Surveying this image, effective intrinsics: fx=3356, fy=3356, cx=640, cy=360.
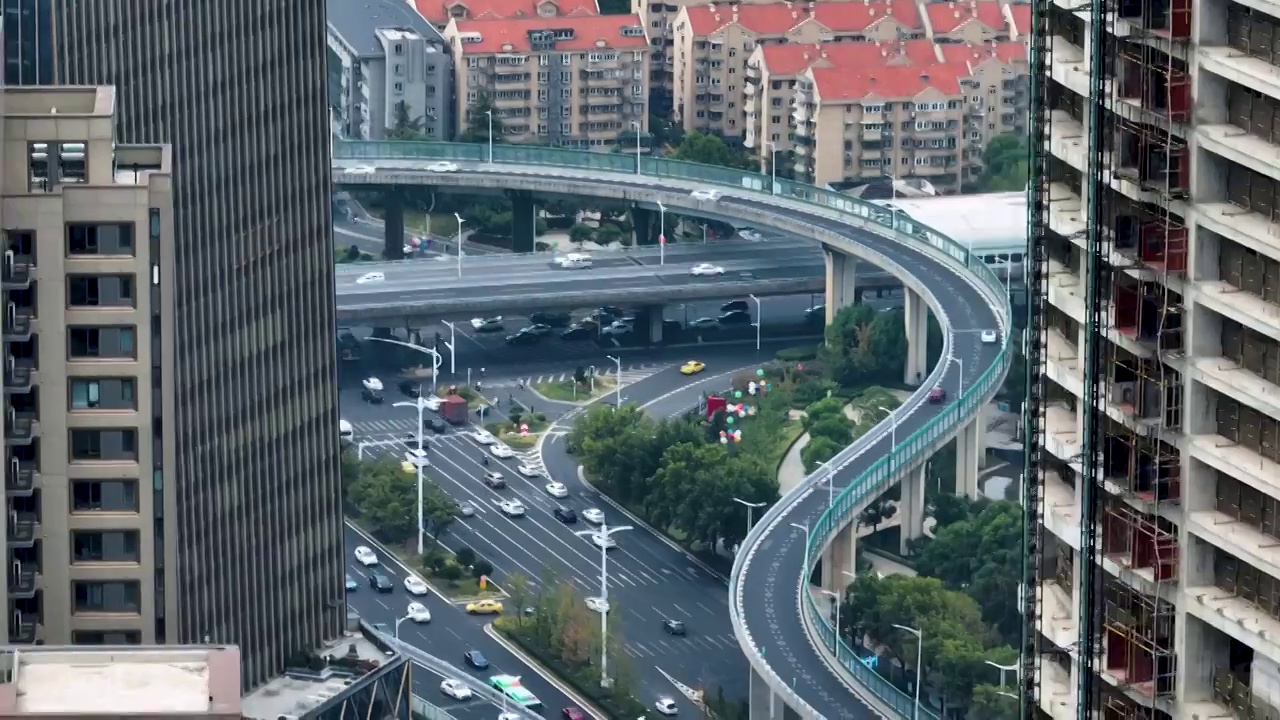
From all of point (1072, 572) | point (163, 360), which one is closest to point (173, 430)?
point (163, 360)

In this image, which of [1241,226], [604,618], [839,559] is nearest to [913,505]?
[839,559]

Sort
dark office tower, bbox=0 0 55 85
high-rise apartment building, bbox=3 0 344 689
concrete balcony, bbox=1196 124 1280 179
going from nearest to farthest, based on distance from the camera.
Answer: concrete balcony, bbox=1196 124 1280 179
high-rise apartment building, bbox=3 0 344 689
dark office tower, bbox=0 0 55 85

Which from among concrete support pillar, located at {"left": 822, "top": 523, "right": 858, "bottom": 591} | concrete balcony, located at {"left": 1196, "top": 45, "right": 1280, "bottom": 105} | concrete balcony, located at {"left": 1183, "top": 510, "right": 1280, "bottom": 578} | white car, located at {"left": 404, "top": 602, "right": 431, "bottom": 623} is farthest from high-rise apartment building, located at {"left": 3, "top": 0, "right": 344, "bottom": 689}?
concrete support pillar, located at {"left": 822, "top": 523, "right": 858, "bottom": 591}

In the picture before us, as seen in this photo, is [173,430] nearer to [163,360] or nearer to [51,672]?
[163,360]

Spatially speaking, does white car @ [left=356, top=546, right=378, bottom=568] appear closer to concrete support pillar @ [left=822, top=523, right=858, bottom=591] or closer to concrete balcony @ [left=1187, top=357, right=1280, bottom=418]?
concrete support pillar @ [left=822, top=523, right=858, bottom=591]

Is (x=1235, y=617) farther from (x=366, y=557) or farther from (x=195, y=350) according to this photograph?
(x=366, y=557)

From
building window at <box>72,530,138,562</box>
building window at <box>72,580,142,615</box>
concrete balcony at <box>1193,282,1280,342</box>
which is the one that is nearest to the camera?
concrete balcony at <box>1193,282,1280,342</box>
